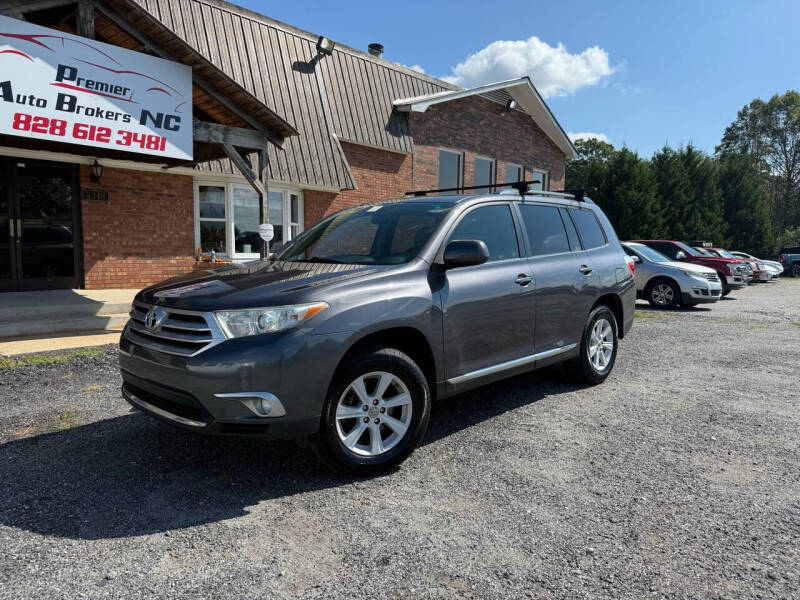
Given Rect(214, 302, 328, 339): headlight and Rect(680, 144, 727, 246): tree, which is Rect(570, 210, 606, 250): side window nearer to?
Rect(214, 302, 328, 339): headlight

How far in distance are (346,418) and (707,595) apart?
197 centimetres

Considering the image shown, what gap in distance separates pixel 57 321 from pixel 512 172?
1627 cm

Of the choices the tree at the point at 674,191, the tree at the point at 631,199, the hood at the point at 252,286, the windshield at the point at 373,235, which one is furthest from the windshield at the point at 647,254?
the tree at the point at 674,191

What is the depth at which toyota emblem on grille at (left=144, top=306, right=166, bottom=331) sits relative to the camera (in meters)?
3.32

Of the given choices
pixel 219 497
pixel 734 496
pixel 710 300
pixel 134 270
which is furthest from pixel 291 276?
pixel 710 300

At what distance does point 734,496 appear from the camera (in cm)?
321

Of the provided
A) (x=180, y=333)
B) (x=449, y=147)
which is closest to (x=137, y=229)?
(x=180, y=333)

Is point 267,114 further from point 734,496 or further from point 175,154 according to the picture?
point 734,496

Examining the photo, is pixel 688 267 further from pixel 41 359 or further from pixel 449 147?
pixel 41 359

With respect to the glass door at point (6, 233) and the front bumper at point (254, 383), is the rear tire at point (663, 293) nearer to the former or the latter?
the front bumper at point (254, 383)

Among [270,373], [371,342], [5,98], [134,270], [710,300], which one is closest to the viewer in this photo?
[270,373]

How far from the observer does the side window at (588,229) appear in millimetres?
5480

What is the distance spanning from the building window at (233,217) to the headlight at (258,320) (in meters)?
9.28

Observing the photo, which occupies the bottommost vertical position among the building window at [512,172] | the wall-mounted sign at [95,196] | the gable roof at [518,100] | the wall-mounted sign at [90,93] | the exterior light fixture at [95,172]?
the wall-mounted sign at [95,196]
